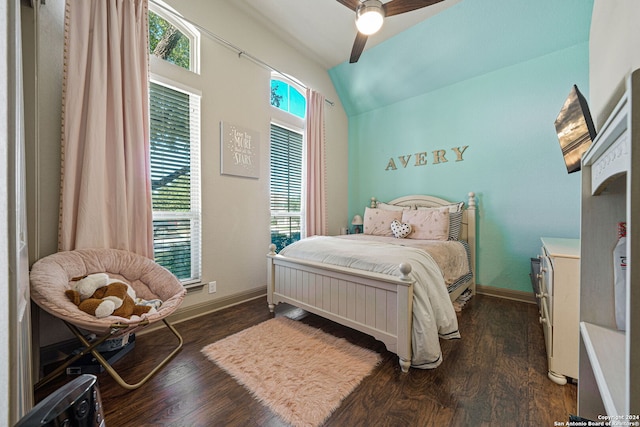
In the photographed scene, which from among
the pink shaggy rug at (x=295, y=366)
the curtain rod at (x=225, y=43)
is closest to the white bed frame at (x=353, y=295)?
the pink shaggy rug at (x=295, y=366)

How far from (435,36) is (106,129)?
3424mm

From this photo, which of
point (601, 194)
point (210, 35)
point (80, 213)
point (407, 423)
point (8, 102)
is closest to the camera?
point (8, 102)

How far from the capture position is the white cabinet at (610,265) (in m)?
0.39

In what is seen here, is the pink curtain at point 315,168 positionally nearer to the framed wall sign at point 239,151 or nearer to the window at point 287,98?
the window at point 287,98

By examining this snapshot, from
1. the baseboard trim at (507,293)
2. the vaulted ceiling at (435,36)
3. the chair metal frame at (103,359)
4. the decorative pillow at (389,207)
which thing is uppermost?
the vaulted ceiling at (435,36)

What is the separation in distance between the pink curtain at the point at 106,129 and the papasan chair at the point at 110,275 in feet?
0.44

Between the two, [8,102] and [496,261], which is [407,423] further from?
[496,261]

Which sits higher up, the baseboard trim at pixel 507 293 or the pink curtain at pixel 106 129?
the pink curtain at pixel 106 129

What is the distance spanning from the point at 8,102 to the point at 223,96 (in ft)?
7.04

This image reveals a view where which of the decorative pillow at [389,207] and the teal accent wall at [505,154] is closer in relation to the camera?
the teal accent wall at [505,154]

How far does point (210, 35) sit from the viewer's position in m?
2.45

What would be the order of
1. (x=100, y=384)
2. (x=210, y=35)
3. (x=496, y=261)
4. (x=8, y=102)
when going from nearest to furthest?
1. (x=8, y=102)
2. (x=100, y=384)
3. (x=210, y=35)
4. (x=496, y=261)

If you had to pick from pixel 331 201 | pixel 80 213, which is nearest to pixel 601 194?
pixel 80 213

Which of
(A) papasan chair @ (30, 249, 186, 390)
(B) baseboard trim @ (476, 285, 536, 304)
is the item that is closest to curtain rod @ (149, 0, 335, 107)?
(A) papasan chair @ (30, 249, 186, 390)
